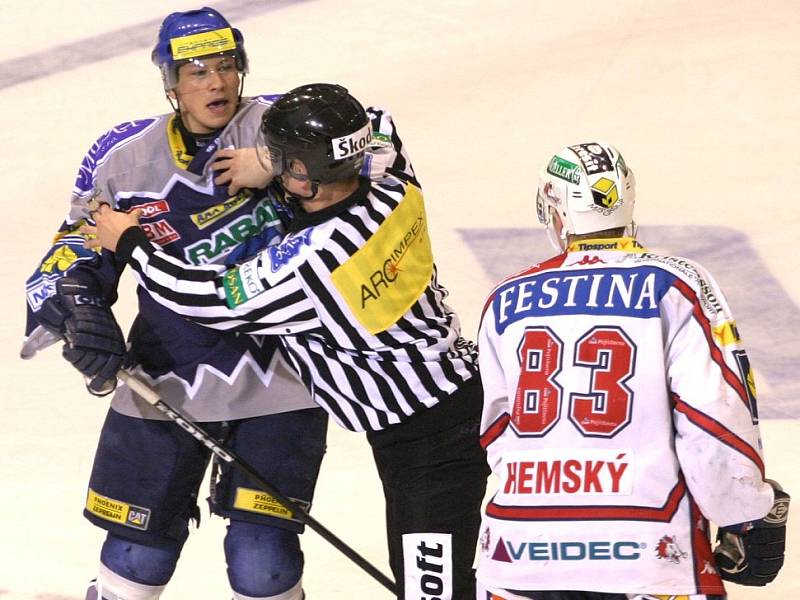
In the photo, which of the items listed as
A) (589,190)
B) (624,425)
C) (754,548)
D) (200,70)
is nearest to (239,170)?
(200,70)

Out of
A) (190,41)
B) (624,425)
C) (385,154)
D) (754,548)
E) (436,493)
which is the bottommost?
(436,493)

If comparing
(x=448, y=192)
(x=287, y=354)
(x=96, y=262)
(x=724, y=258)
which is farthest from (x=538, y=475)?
(x=448, y=192)

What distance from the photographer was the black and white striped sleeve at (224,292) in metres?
2.88

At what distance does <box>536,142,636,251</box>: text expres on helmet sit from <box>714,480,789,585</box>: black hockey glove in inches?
20.1

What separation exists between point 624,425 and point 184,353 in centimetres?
121

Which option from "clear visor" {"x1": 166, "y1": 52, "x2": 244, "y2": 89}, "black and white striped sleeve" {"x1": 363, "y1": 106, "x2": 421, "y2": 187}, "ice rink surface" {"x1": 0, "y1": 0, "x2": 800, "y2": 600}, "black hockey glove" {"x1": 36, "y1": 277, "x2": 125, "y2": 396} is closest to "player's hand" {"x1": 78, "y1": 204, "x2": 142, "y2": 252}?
"black hockey glove" {"x1": 36, "y1": 277, "x2": 125, "y2": 396}

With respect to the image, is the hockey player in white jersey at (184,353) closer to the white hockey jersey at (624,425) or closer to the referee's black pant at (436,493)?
the referee's black pant at (436,493)

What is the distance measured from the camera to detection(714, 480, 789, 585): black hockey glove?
96.4 inches

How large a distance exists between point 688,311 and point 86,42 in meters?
5.25

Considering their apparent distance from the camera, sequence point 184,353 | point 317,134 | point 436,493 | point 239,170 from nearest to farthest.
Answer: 1. point 317,134
2. point 436,493
3. point 239,170
4. point 184,353

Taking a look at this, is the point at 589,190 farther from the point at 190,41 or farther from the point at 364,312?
the point at 190,41

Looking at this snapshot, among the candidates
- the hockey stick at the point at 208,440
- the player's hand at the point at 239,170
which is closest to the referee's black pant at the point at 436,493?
the hockey stick at the point at 208,440

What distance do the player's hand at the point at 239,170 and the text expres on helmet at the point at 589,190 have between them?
2.46ft

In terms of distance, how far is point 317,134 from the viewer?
287 cm
